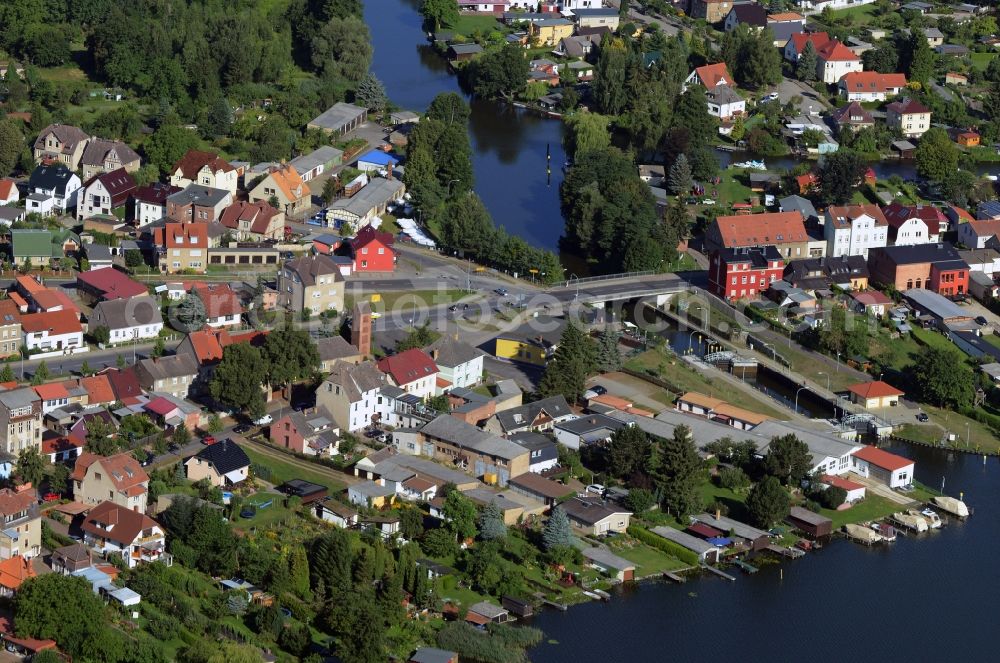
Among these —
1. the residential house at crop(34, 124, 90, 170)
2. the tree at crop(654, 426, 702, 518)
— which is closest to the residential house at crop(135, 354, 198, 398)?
the tree at crop(654, 426, 702, 518)

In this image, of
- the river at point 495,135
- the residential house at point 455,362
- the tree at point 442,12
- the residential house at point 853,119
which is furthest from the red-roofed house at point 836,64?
the residential house at point 455,362

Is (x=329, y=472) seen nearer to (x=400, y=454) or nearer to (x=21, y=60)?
(x=400, y=454)

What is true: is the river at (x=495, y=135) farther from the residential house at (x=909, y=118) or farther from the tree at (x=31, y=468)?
the tree at (x=31, y=468)

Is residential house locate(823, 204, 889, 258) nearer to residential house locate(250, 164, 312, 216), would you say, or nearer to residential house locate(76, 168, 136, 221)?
residential house locate(250, 164, 312, 216)

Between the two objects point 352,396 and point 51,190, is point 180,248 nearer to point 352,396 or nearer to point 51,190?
point 51,190

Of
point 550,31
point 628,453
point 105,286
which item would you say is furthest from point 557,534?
point 550,31
